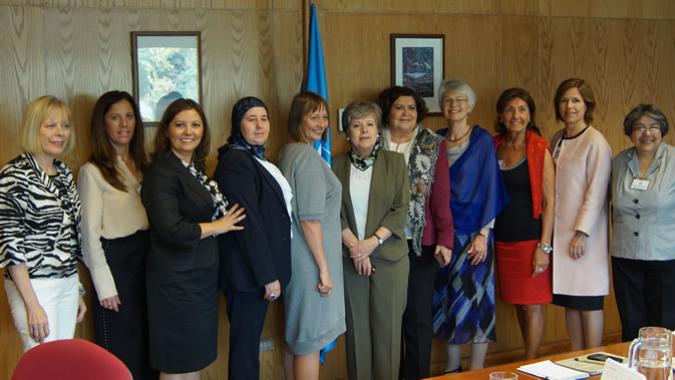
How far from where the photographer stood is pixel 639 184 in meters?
3.94

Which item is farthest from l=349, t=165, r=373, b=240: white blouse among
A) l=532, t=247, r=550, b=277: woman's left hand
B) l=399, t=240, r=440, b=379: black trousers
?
l=532, t=247, r=550, b=277: woman's left hand

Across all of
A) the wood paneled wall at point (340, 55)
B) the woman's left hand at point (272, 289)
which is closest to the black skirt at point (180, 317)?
the woman's left hand at point (272, 289)

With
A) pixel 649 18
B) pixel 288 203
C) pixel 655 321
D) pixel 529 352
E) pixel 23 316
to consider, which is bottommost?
pixel 529 352

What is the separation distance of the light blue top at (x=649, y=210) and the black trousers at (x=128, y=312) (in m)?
2.56

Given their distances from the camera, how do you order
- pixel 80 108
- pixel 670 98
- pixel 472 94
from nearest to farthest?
pixel 80 108, pixel 472 94, pixel 670 98

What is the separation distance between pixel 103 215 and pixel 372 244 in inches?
53.3

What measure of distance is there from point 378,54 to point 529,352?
6.69ft

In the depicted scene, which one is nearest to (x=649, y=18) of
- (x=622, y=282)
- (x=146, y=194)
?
(x=622, y=282)

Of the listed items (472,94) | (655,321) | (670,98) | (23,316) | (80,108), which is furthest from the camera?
(670,98)

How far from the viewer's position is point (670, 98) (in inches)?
205

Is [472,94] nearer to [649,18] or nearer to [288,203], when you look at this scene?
[288,203]

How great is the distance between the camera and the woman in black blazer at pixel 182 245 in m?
3.17

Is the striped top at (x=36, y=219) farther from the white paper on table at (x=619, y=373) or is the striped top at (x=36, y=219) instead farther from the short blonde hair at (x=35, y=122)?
the white paper on table at (x=619, y=373)

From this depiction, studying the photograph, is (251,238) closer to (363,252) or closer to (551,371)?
(363,252)
